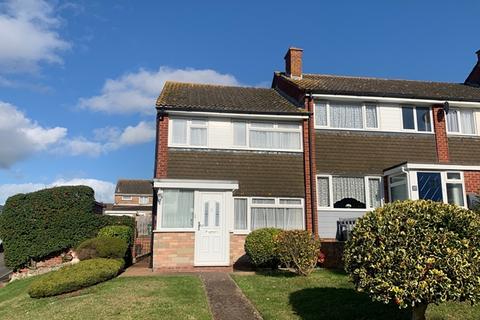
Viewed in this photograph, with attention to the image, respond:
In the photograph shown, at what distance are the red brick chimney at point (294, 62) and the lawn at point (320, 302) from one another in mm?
10481

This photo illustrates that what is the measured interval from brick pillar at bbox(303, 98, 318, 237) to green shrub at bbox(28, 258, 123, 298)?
271 inches

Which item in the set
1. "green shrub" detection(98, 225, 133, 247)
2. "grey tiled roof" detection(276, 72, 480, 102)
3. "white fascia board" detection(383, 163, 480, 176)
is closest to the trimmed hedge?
"green shrub" detection(98, 225, 133, 247)

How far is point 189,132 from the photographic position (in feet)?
50.0

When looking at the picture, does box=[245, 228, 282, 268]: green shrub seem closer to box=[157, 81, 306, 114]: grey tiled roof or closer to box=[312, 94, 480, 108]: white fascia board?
box=[157, 81, 306, 114]: grey tiled roof

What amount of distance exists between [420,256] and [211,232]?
8120mm

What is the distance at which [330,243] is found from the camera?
42.7ft

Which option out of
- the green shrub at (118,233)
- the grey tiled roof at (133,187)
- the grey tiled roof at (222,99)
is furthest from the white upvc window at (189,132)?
the grey tiled roof at (133,187)

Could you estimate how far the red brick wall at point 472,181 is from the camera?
14.5 m

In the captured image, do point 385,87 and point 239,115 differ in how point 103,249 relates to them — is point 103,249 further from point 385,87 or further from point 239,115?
point 385,87

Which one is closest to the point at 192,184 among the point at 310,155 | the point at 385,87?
the point at 310,155

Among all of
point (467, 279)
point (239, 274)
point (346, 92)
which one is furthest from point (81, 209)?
point (467, 279)

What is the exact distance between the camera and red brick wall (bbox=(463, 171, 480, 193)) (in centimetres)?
1447

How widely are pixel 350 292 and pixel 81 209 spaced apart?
11.8 meters

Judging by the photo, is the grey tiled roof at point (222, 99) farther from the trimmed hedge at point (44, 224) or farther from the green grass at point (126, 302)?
the green grass at point (126, 302)
